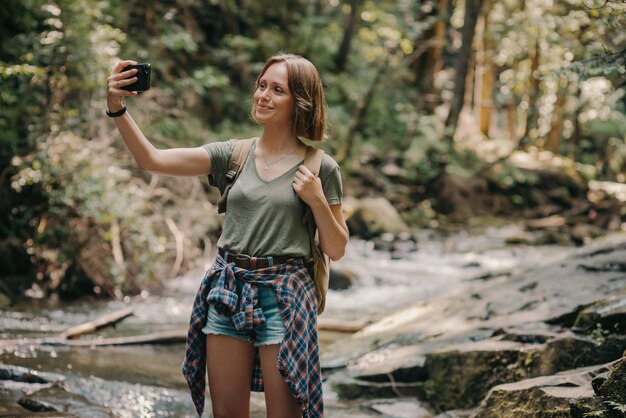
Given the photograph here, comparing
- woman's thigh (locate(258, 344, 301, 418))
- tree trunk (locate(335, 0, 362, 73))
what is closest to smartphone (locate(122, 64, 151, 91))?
woman's thigh (locate(258, 344, 301, 418))

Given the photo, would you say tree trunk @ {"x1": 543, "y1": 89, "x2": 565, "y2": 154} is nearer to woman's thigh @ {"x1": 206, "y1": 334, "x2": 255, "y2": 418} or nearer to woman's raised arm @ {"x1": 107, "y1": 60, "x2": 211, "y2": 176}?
woman's raised arm @ {"x1": 107, "y1": 60, "x2": 211, "y2": 176}

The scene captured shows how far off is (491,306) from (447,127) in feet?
49.5

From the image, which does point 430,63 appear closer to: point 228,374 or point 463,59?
point 463,59

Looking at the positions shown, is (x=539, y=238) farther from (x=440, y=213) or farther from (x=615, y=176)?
(x=615, y=176)

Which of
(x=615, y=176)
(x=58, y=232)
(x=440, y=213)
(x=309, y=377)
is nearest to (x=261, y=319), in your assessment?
(x=309, y=377)

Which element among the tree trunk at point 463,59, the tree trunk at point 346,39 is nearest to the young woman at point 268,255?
the tree trunk at point 346,39

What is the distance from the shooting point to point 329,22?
20.7 meters

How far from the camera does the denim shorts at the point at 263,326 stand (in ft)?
9.25

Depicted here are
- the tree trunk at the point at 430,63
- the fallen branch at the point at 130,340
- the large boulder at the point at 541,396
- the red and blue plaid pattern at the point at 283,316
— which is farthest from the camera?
the tree trunk at the point at 430,63

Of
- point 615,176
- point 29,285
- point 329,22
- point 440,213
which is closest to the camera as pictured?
point 29,285

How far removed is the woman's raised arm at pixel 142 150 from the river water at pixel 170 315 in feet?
7.16

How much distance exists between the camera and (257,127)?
604 inches

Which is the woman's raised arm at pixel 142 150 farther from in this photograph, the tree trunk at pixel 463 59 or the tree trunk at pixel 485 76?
the tree trunk at pixel 485 76

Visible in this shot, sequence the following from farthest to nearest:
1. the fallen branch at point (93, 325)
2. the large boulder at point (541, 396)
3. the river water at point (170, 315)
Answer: the fallen branch at point (93, 325)
the river water at point (170, 315)
the large boulder at point (541, 396)
